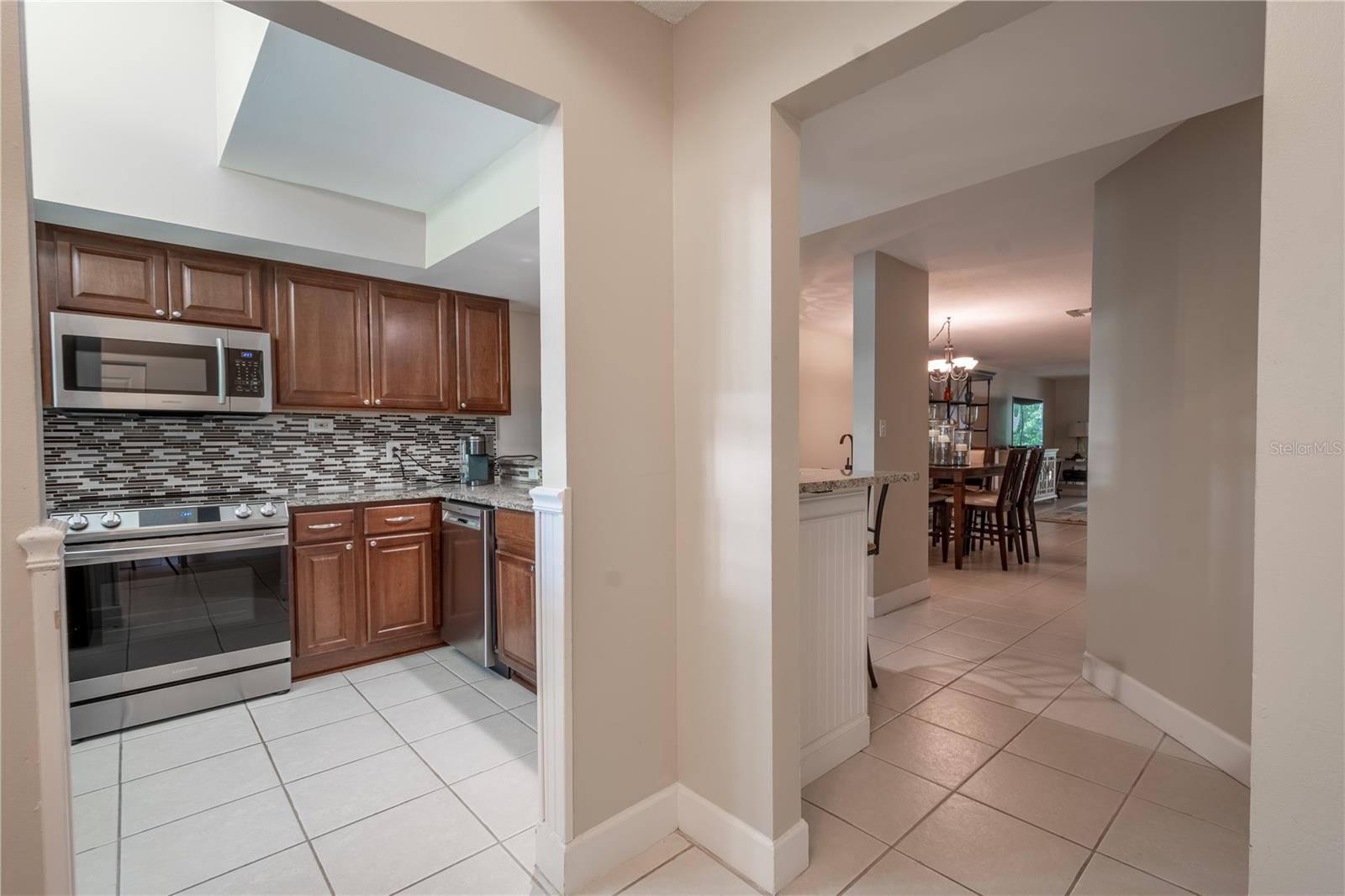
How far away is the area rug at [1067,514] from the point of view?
8.00 metres

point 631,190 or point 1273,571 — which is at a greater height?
point 631,190

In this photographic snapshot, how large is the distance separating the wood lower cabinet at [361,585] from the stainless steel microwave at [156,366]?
2.29 feet

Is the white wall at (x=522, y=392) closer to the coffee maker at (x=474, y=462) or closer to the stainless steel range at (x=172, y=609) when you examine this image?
the coffee maker at (x=474, y=462)

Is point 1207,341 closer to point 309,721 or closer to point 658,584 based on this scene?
point 658,584

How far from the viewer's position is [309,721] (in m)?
2.51

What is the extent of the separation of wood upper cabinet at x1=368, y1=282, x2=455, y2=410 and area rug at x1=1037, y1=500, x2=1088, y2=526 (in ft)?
25.6

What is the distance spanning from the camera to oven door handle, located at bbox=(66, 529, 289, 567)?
2.33m

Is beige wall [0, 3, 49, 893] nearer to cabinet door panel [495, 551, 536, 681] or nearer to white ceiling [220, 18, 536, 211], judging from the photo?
white ceiling [220, 18, 536, 211]

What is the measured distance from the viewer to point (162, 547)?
2.49m

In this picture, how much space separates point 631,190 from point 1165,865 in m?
2.40

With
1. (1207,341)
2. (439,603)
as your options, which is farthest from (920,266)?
(439,603)

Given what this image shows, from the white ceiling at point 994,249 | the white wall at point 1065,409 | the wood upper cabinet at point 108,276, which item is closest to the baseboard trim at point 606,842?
the white ceiling at point 994,249

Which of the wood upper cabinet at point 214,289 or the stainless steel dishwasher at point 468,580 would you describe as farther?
the stainless steel dishwasher at point 468,580

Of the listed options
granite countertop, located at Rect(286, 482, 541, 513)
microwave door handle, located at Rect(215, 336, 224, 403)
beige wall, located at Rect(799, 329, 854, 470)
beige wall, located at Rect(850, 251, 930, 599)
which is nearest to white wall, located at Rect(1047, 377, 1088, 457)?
beige wall, located at Rect(799, 329, 854, 470)
